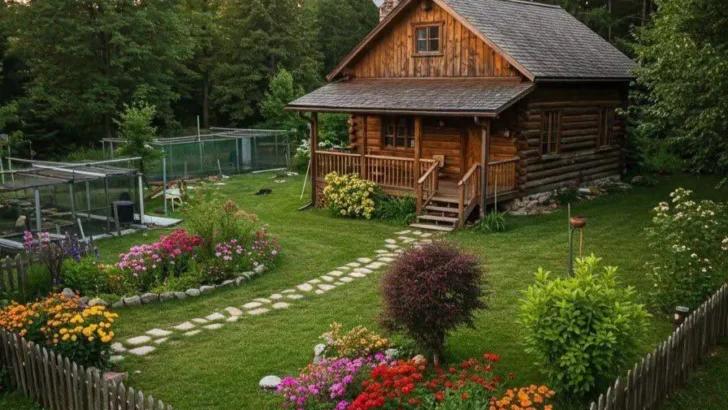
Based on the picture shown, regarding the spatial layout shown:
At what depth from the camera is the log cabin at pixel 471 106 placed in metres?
18.4

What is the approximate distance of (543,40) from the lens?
21344 mm

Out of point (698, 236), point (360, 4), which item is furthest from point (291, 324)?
point (360, 4)

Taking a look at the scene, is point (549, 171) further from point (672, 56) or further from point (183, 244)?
point (183, 244)

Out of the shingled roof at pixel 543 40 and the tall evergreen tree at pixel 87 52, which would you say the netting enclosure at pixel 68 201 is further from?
the tall evergreen tree at pixel 87 52

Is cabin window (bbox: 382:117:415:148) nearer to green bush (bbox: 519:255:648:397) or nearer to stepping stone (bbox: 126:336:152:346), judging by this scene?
stepping stone (bbox: 126:336:152:346)

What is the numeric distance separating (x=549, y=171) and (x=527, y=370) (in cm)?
1291

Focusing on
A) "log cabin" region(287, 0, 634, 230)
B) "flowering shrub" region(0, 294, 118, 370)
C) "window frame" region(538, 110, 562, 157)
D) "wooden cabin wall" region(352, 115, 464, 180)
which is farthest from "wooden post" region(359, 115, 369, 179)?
"flowering shrub" region(0, 294, 118, 370)

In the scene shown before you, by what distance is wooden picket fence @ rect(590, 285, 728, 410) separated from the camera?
634 centimetres

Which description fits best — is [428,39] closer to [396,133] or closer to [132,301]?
[396,133]

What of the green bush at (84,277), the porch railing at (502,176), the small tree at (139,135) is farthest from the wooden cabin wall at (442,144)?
the green bush at (84,277)

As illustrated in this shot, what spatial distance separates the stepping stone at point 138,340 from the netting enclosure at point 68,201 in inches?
208

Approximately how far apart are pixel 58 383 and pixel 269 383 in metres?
2.42

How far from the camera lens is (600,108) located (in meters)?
22.4

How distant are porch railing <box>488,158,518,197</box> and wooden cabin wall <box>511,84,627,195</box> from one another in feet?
0.84
